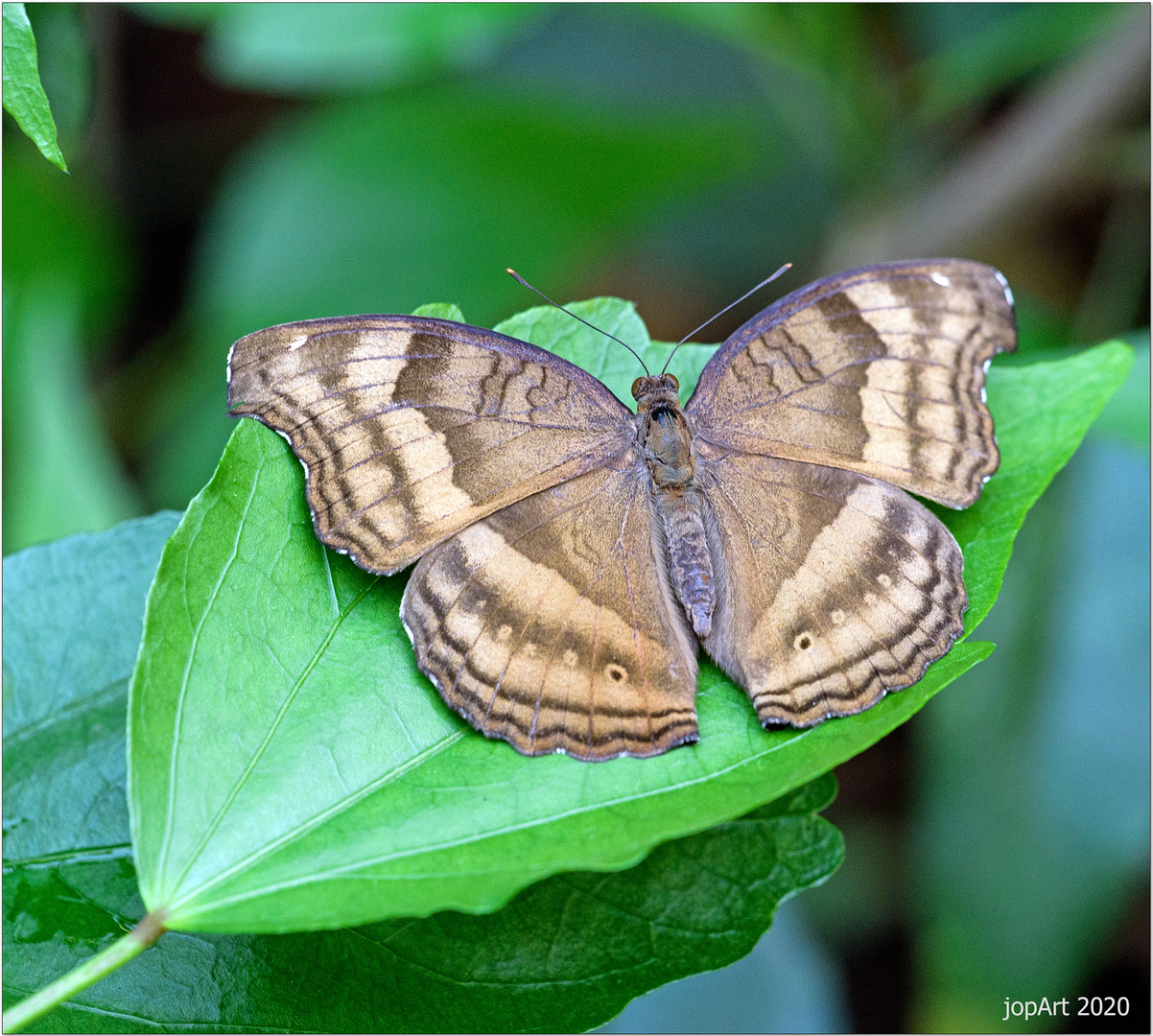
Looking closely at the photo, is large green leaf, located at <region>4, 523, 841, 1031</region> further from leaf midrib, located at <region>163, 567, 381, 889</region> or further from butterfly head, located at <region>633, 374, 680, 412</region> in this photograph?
butterfly head, located at <region>633, 374, 680, 412</region>

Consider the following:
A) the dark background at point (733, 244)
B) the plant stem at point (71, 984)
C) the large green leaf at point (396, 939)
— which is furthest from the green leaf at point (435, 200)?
the plant stem at point (71, 984)

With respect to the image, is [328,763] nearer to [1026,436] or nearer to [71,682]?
[71,682]

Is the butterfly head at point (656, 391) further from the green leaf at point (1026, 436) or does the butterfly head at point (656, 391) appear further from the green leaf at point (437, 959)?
the green leaf at point (437, 959)

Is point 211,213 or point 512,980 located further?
point 211,213

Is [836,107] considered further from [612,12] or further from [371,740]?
[371,740]

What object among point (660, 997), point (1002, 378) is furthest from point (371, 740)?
point (660, 997)

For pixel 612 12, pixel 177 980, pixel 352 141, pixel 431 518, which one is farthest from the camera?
pixel 612 12

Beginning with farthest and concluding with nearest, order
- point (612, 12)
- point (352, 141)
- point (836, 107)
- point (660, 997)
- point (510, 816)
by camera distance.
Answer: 1. point (612, 12)
2. point (352, 141)
3. point (836, 107)
4. point (660, 997)
5. point (510, 816)
